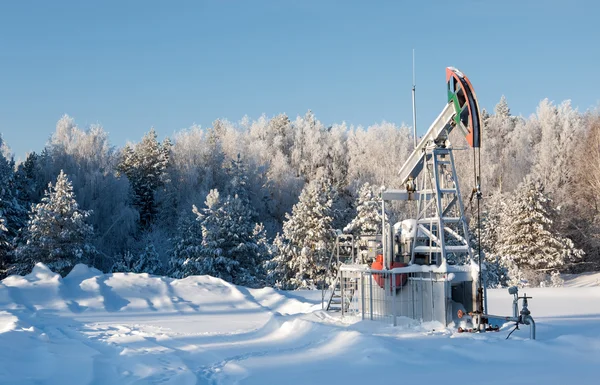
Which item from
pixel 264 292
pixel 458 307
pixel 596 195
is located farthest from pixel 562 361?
pixel 596 195

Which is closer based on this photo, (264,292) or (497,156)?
(264,292)

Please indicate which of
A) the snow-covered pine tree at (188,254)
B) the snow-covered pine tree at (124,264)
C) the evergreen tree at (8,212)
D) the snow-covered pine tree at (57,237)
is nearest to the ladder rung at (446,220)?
the snow-covered pine tree at (188,254)

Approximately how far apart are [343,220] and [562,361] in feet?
127

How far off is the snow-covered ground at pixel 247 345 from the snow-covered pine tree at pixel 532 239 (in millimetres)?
17581

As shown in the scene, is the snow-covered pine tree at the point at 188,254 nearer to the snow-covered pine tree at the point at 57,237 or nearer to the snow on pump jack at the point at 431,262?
the snow-covered pine tree at the point at 57,237

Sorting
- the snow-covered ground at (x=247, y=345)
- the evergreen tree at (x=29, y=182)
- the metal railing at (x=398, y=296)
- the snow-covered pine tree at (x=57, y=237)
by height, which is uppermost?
the evergreen tree at (x=29, y=182)

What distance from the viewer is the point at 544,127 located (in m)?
55.8

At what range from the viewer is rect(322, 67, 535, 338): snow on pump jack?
14.1 meters

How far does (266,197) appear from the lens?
2106 inches

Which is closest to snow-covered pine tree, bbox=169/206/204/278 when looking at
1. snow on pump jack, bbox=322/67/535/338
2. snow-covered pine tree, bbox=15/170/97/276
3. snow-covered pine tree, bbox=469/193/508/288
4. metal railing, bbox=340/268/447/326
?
snow-covered pine tree, bbox=15/170/97/276

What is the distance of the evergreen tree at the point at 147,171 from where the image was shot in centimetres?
5366

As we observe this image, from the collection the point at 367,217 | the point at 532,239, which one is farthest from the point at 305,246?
the point at 532,239

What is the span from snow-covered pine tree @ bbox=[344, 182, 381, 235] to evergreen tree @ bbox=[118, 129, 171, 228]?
23.5 metres

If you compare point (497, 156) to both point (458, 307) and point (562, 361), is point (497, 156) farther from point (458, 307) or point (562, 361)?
point (562, 361)
